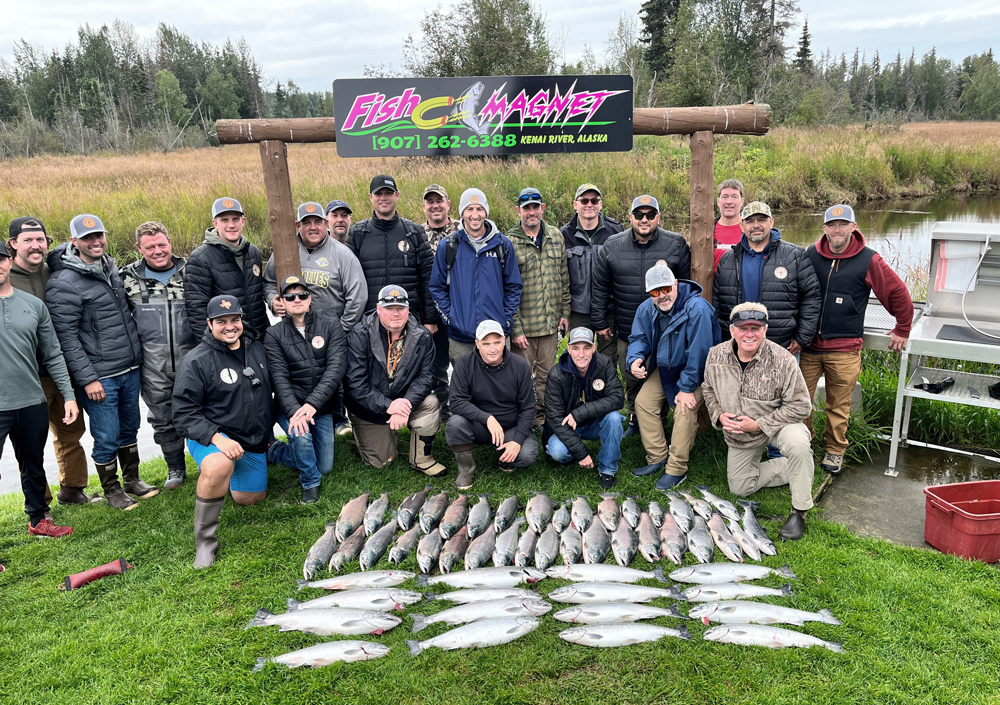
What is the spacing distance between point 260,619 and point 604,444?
291 cm

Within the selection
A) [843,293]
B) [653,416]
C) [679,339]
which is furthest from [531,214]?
[843,293]

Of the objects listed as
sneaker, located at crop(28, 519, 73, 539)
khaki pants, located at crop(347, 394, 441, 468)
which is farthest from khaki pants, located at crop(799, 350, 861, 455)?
sneaker, located at crop(28, 519, 73, 539)

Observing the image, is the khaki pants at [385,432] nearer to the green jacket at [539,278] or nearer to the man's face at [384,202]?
the green jacket at [539,278]

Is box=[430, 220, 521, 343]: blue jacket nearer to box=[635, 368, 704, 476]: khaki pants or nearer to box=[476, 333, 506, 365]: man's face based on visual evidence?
box=[476, 333, 506, 365]: man's face

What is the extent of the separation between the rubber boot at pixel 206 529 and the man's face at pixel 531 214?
3.50 m

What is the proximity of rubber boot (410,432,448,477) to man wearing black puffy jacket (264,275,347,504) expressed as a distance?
82 cm

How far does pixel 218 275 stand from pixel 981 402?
6.25m

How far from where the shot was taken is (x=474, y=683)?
3.24 m

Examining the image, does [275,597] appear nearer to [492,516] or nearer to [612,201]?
[492,516]

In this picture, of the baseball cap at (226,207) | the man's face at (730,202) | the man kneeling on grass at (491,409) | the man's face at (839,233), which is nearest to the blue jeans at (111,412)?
the baseball cap at (226,207)

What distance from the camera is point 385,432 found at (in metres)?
5.73

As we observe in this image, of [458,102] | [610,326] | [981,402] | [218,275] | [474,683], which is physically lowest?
[474,683]

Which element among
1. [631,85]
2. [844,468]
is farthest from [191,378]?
[844,468]

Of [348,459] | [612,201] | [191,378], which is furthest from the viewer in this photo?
[612,201]
